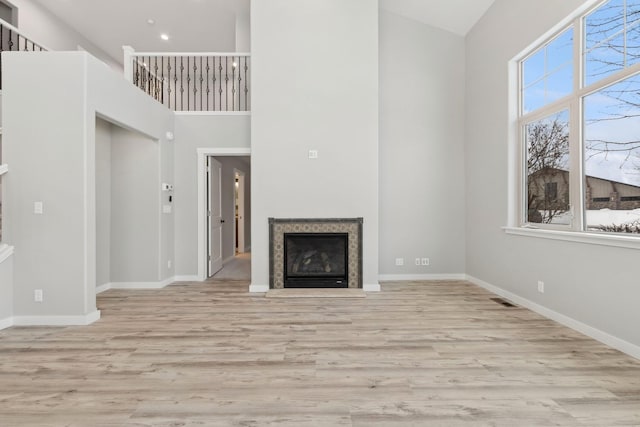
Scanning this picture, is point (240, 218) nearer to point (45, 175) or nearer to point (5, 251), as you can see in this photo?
point (45, 175)

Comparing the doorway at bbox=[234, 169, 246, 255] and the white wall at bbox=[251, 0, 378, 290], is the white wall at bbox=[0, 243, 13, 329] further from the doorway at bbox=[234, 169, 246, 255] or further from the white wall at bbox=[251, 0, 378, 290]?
the doorway at bbox=[234, 169, 246, 255]

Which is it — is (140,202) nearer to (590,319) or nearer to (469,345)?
(469,345)

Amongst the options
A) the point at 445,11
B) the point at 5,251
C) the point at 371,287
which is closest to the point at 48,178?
the point at 5,251

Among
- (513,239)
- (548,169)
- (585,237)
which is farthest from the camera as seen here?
(513,239)

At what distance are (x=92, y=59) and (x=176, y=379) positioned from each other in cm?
329

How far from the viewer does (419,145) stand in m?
5.38

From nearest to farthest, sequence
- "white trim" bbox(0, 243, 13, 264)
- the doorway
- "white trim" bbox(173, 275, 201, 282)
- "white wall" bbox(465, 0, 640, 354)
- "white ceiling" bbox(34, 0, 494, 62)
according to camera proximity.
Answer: "white wall" bbox(465, 0, 640, 354)
"white trim" bbox(0, 243, 13, 264)
"white ceiling" bbox(34, 0, 494, 62)
"white trim" bbox(173, 275, 201, 282)
the doorway

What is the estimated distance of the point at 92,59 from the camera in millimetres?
3387

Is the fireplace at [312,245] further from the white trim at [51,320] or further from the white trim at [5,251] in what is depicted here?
the white trim at [5,251]

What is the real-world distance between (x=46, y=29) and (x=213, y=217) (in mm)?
5510

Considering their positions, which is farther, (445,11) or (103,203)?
(445,11)

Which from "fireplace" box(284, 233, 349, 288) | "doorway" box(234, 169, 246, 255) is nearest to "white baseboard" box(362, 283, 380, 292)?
"fireplace" box(284, 233, 349, 288)

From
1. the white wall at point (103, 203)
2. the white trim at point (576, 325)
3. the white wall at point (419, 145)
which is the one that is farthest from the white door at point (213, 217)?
the white trim at point (576, 325)

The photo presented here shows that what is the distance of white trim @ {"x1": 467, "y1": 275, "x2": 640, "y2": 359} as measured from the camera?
8.56 ft
